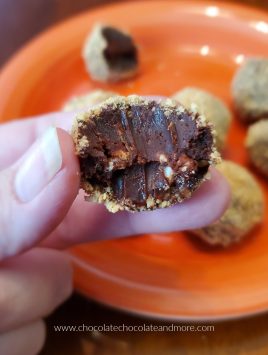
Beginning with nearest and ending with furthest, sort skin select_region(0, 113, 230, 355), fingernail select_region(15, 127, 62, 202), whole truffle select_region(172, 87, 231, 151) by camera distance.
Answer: fingernail select_region(15, 127, 62, 202), skin select_region(0, 113, 230, 355), whole truffle select_region(172, 87, 231, 151)

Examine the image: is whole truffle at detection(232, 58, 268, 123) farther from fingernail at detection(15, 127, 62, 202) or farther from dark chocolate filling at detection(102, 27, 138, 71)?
fingernail at detection(15, 127, 62, 202)

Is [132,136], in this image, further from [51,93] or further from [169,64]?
[169,64]

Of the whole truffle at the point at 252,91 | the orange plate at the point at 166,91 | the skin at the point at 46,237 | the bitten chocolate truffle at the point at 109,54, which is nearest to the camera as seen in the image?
the skin at the point at 46,237

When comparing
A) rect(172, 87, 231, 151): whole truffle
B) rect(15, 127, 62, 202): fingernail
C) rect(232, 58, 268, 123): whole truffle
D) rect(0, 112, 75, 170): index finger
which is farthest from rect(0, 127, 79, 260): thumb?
rect(232, 58, 268, 123): whole truffle

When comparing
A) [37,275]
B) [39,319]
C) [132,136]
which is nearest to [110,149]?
[132,136]

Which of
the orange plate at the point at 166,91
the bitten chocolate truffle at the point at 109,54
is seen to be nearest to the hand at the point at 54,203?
the orange plate at the point at 166,91

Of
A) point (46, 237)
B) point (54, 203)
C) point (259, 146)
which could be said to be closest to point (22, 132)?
point (46, 237)

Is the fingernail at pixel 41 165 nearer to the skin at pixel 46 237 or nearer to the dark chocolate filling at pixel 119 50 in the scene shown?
the skin at pixel 46 237
